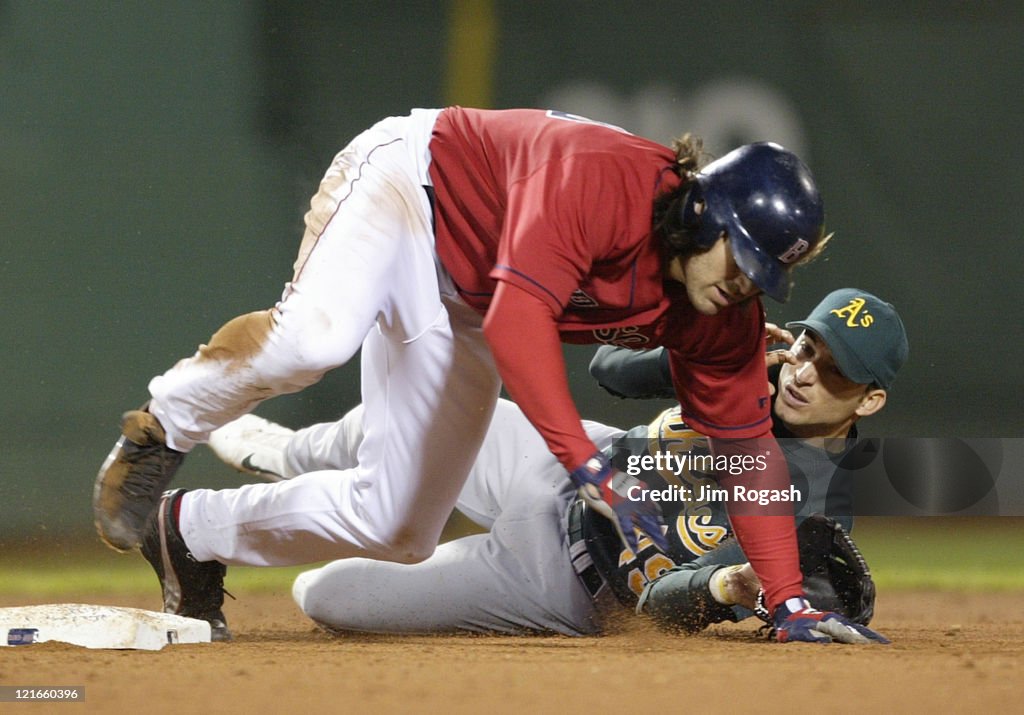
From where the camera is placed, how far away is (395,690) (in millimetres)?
2014

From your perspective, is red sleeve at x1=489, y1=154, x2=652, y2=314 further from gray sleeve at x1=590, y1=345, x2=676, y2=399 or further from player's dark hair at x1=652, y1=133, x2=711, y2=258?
gray sleeve at x1=590, y1=345, x2=676, y2=399

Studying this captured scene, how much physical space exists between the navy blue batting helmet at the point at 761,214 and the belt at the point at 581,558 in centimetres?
81

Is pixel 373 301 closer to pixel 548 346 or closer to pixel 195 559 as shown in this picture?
pixel 548 346

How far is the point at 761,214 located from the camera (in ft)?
7.56

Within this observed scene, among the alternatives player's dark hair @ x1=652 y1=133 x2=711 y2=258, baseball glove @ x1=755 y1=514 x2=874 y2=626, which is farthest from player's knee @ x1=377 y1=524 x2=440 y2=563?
player's dark hair @ x1=652 y1=133 x2=711 y2=258

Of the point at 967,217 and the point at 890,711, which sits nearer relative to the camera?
the point at 890,711

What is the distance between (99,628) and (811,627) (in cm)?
143

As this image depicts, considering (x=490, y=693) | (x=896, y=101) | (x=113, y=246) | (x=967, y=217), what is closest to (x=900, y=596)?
(x=967, y=217)

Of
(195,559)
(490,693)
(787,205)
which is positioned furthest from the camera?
(195,559)

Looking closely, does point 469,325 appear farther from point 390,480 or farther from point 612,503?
point 612,503

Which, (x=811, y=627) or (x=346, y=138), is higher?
(x=346, y=138)

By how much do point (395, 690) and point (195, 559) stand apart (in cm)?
101

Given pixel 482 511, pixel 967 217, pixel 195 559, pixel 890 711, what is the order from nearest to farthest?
pixel 890 711
pixel 195 559
pixel 482 511
pixel 967 217

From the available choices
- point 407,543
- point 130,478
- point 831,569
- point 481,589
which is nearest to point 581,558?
point 481,589
